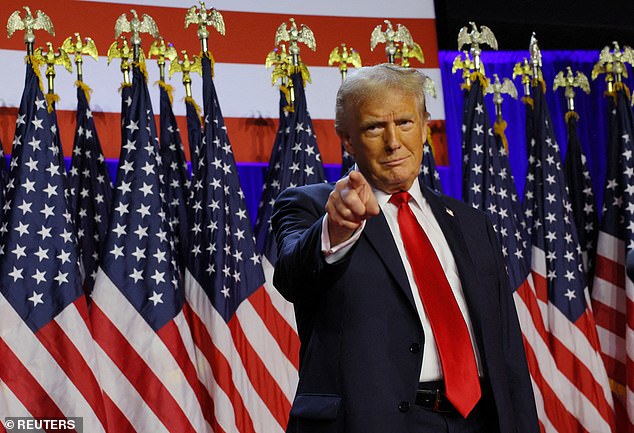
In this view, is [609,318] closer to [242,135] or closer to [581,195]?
[581,195]

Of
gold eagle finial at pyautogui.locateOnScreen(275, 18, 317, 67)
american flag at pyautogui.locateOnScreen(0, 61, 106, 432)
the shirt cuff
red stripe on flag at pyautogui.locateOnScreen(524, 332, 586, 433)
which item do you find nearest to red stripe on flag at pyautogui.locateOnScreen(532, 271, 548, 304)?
red stripe on flag at pyautogui.locateOnScreen(524, 332, 586, 433)

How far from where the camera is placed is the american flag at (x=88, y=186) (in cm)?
448

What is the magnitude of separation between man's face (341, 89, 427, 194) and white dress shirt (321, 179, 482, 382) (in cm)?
7

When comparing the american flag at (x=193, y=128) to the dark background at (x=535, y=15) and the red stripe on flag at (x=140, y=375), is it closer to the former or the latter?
the red stripe on flag at (x=140, y=375)

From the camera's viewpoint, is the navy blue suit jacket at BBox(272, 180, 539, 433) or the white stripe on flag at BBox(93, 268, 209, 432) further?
the white stripe on flag at BBox(93, 268, 209, 432)

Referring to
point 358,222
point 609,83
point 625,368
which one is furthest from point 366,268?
point 609,83

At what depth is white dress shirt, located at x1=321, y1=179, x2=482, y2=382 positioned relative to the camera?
1.68 metres

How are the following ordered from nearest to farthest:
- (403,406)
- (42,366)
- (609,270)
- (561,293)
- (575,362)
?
(403,406) → (42,366) → (575,362) → (561,293) → (609,270)

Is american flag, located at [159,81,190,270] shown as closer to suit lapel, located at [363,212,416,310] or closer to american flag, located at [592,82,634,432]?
american flag, located at [592,82,634,432]

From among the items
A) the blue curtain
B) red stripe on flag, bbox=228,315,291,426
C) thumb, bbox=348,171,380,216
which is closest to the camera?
thumb, bbox=348,171,380,216

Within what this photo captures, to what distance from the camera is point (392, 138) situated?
1.90 metres

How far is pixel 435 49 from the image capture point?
5.57 metres

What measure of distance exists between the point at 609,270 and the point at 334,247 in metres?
3.86

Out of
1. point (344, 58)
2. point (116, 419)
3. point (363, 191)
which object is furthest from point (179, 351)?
point (363, 191)
